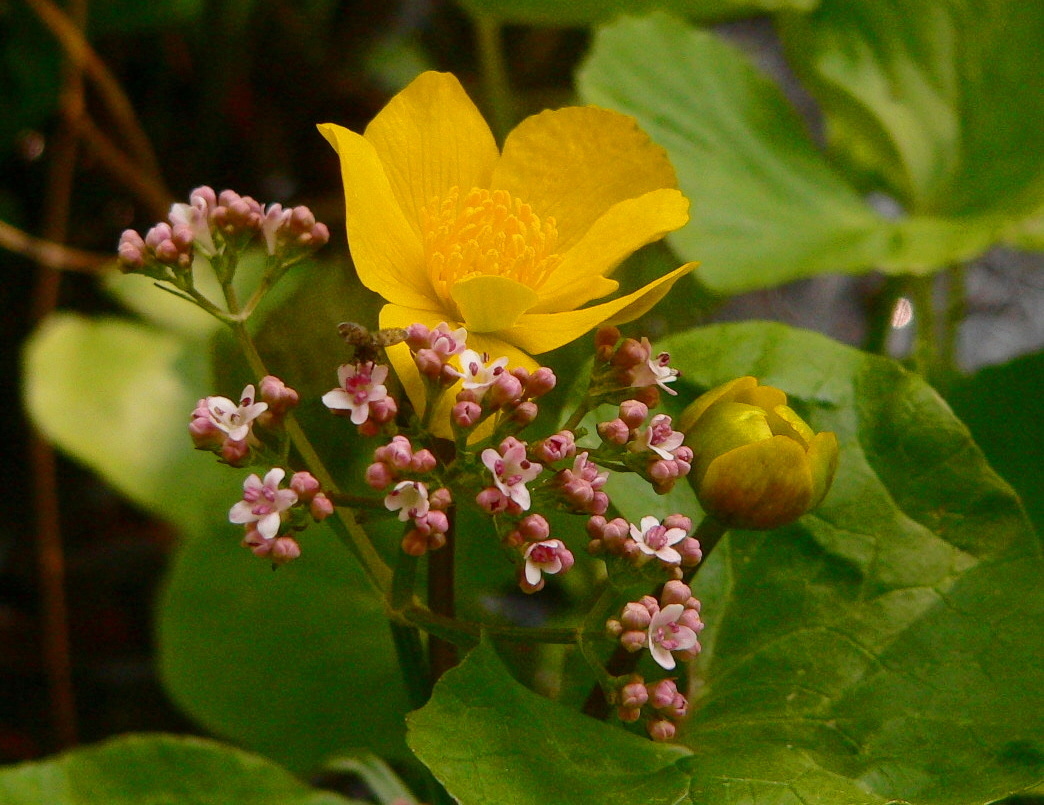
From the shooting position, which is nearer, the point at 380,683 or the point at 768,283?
the point at 768,283

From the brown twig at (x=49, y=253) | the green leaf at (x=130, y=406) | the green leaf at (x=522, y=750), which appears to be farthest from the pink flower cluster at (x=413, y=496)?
the brown twig at (x=49, y=253)

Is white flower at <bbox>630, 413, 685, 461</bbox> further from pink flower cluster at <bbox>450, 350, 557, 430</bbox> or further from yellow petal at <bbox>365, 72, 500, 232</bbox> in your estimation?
yellow petal at <bbox>365, 72, 500, 232</bbox>

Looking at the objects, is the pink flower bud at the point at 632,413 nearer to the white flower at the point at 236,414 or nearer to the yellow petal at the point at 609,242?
the yellow petal at the point at 609,242

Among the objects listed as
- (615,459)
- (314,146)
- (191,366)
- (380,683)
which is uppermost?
(615,459)

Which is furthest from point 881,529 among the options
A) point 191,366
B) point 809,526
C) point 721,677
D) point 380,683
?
point 191,366

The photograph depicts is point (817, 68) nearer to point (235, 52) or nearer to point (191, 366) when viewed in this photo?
point (191, 366)

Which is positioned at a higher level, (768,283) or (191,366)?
(768,283)
